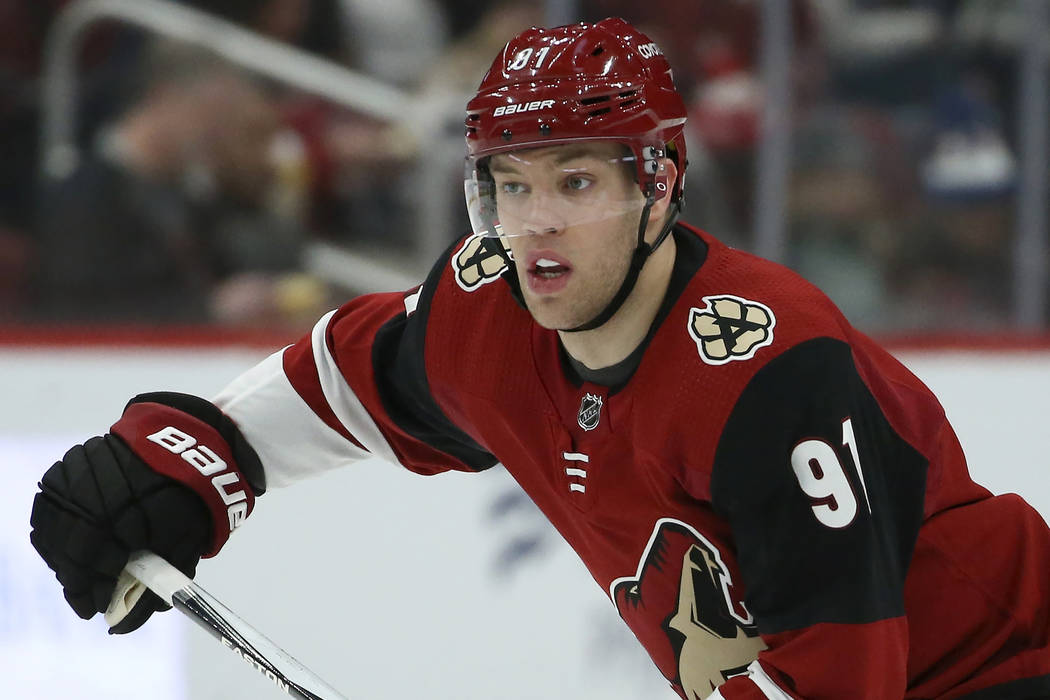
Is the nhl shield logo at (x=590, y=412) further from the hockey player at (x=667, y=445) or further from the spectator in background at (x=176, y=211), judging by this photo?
the spectator in background at (x=176, y=211)

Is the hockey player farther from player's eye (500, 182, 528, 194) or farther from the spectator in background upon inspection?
the spectator in background

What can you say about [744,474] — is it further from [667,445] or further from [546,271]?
[546,271]

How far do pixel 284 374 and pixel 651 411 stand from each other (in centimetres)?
75

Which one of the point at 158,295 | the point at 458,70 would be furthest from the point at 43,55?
the point at 458,70

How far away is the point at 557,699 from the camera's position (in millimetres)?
2984

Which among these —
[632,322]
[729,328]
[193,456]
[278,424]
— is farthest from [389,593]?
[729,328]

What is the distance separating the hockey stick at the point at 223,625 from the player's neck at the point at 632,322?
1.94 feet

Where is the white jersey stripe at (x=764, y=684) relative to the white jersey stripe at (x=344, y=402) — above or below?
below

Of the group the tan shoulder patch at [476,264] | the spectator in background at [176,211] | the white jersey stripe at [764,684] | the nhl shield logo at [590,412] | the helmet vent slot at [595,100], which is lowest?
the white jersey stripe at [764,684]

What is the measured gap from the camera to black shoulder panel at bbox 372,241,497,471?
2076 mm

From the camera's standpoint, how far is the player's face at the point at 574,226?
1721 mm

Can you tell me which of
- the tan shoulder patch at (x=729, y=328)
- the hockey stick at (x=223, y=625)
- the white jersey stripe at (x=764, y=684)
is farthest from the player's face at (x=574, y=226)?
the hockey stick at (x=223, y=625)

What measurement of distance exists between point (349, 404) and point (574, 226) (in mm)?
634

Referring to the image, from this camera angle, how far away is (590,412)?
1829 millimetres
